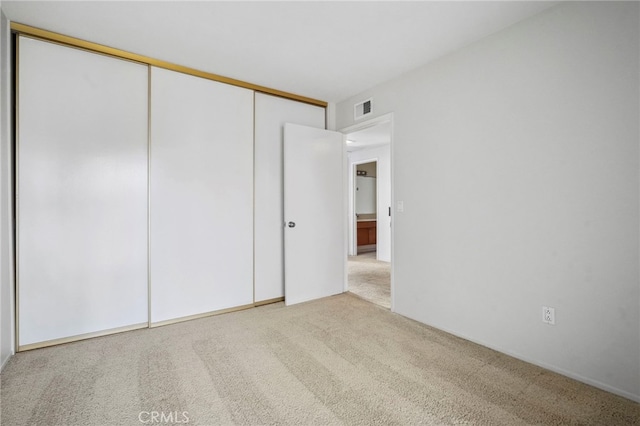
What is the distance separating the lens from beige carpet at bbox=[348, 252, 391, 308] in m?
3.80

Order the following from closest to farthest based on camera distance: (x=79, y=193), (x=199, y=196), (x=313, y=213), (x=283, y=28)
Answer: (x=283, y=28)
(x=79, y=193)
(x=199, y=196)
(x=313, y=213)

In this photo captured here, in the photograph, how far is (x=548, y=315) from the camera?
2.12 m

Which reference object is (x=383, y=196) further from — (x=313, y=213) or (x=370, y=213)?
(x=313, y=213)

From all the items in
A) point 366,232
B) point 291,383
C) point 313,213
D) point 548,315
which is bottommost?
point 291,383

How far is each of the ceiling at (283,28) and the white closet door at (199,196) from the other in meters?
0.33

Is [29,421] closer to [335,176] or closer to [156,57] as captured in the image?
[156,57]

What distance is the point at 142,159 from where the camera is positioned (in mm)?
2811

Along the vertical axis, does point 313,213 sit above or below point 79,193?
below

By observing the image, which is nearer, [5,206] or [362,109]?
[5,206]

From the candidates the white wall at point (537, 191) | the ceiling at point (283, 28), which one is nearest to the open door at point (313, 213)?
the ceiling at point (283, 28)

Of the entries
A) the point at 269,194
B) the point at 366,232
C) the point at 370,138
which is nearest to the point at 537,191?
the point at 269,194

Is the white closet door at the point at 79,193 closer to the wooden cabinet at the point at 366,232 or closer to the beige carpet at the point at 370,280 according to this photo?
the beige carpet at the point at 370,280

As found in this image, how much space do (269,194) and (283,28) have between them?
1.75 meters

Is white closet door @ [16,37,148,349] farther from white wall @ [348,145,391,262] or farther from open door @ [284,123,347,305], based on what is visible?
white wall @ [348,145,391,262]
